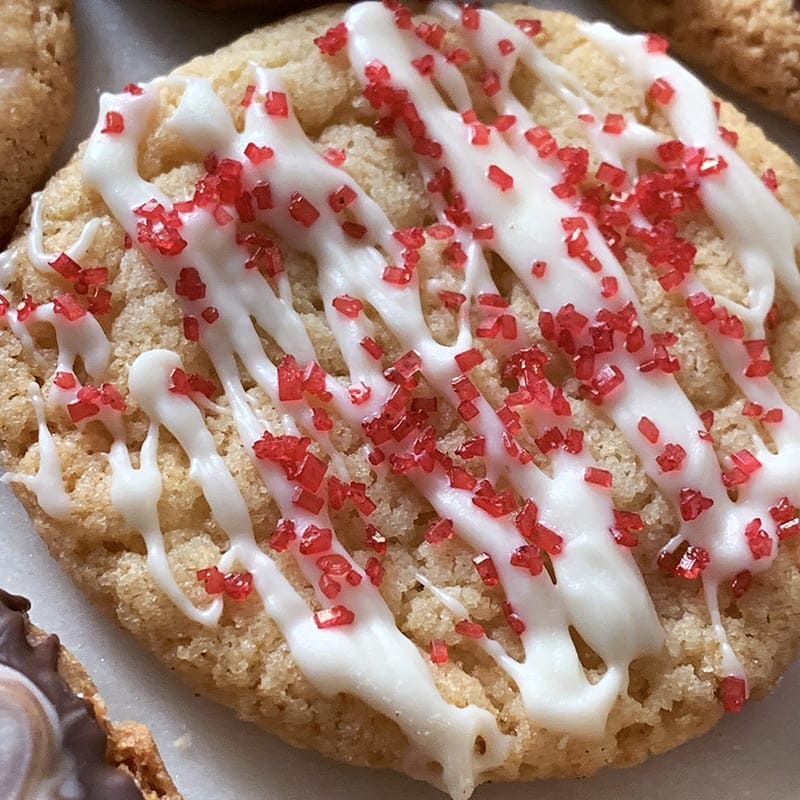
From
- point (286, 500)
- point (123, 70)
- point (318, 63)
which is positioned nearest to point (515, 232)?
point (318, 63)

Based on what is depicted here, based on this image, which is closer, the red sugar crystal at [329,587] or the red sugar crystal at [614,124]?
the red sugar crystal at [329,587]

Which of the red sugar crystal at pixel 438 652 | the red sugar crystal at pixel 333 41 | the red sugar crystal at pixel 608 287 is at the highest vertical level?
the red sugar crystal at pixel 333 41

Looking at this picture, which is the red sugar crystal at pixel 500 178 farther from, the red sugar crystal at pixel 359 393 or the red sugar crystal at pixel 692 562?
the red sugar crystal at pixel 692 562

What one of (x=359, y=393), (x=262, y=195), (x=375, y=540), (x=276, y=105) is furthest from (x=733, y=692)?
(x=276, y=105)

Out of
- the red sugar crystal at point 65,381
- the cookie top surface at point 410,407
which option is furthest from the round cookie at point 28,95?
the red sugar crystal at point 65,381

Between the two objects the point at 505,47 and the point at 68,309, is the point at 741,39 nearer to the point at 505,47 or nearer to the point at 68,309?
the point at 505,47

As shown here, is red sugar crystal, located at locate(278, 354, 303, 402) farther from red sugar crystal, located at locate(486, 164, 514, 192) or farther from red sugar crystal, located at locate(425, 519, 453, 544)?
red sugar crystal, located at locate(486, 164, 514, 192)

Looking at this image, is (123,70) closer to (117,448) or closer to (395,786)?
(117,448)
